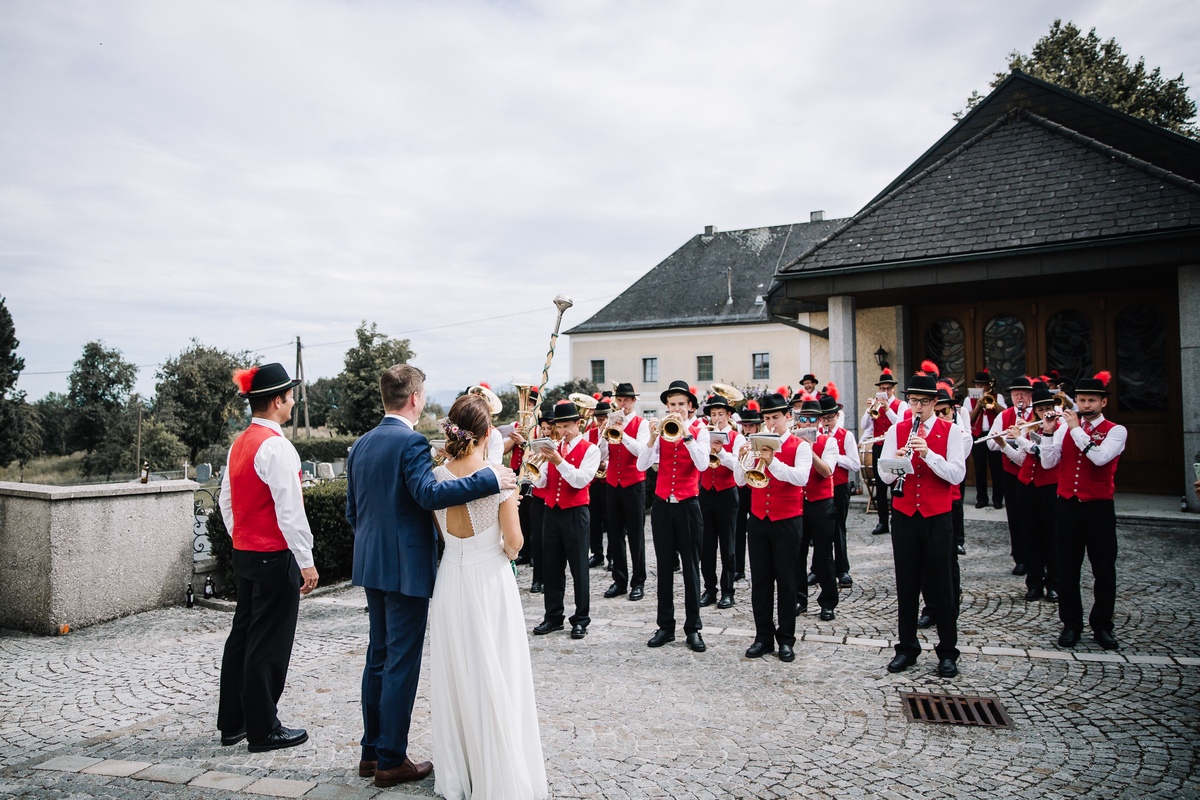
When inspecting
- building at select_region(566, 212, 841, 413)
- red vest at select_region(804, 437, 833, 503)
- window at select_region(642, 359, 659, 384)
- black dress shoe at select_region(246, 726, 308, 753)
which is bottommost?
black dress shoe at select_region(246, 726, 308, 753)

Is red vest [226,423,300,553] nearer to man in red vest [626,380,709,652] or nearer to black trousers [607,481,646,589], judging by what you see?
man in red vest [626,380,709,652]

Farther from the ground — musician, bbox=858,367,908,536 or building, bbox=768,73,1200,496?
building, bbox=768,73,1200,496

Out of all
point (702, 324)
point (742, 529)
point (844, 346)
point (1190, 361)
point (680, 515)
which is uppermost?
point (702, 324)

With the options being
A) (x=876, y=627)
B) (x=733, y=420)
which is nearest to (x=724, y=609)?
(x=876, y=627)

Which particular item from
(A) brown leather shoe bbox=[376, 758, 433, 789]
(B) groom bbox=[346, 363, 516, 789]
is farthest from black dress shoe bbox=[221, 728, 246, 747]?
(A) brown leather shoe bbox=[376, 758, 433, 789]

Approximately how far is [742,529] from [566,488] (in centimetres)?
365

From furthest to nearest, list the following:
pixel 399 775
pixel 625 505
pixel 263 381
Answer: pixel 625 505 → pixel 263 381 → pixel 399 775

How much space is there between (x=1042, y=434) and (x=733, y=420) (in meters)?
3.64

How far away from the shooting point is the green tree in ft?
133

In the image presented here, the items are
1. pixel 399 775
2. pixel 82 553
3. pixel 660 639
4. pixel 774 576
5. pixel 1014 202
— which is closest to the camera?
pixel 399 775

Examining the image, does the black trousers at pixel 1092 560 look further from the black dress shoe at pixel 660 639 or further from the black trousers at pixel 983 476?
the black trousers at pixel 983 476

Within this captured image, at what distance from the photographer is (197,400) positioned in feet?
118

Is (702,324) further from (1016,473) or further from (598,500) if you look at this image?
(1016,473)

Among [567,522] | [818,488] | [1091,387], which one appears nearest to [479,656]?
[567,522]
